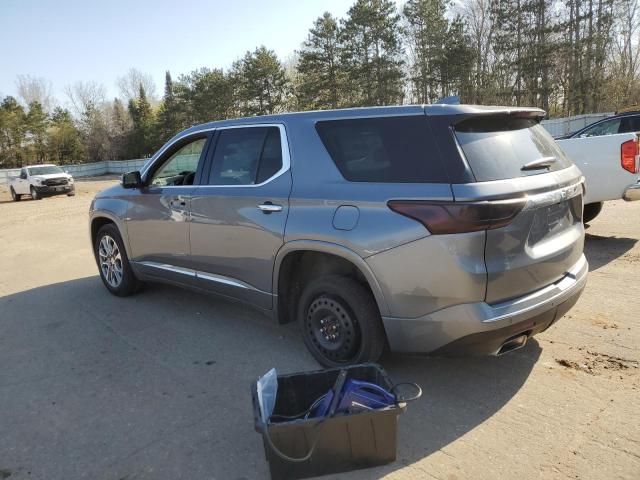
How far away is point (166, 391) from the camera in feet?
11.9

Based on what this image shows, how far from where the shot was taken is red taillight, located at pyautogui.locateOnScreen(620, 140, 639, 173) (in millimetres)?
6668

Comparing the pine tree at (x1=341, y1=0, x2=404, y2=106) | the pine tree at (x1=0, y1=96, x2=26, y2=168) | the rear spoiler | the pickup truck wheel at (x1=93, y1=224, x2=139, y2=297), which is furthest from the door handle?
the pine tree at (x1=0, y1=96, x2=26, y2=168)

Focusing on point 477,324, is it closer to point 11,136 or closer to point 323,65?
point 323,65

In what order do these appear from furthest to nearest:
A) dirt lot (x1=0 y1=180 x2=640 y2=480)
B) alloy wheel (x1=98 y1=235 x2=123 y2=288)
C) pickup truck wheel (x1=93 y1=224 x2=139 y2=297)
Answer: alloy wheel (x1=98 y1=235 x2=123 y2=288) < pickup truck wheel (x1=93 y1=224 x2=139 y2=297) < dirt lot (x1=0 y1=180 x2=640 y2=480)

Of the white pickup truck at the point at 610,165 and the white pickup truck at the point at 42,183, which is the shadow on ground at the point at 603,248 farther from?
the white pickup truck at the point at 42,183

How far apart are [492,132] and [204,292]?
2858mm

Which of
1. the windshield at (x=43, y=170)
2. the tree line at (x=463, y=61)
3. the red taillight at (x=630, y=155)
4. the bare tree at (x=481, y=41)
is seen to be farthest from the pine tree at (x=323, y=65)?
the red taillight at (x=630, y=155)

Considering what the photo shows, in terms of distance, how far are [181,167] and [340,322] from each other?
2.77 metres

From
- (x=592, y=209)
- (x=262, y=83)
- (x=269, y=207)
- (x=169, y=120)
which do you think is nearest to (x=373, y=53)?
(x=262, y=83)

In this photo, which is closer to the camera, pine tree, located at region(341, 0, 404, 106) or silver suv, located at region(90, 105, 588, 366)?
silver suv, located at region(90, 105, 588, 366)

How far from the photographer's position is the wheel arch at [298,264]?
10.6 feet

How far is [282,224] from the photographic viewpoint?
373cm

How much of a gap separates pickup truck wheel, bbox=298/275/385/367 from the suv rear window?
0.75m

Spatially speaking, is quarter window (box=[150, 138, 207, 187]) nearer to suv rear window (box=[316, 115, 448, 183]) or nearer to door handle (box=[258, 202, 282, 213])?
door handle (box=[258, 202, 282, 213])
